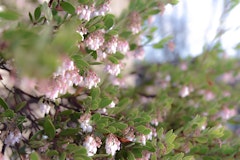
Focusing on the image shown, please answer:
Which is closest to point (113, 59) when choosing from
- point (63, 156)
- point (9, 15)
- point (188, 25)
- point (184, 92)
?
point (63, 156)

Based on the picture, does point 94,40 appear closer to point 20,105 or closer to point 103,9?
point 103,9

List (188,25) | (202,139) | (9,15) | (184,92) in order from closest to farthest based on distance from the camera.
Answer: (9,15) < (202,139) < (184,92) < (188,25)

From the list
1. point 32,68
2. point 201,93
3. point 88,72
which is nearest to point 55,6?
point 88,72

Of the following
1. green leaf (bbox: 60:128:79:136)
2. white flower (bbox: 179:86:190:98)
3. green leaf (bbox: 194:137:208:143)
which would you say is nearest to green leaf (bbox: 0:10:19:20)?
green leaf (bbox: 60:128:79:136)

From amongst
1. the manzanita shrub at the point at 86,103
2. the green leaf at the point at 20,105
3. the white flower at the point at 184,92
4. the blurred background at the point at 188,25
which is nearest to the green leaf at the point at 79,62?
the manzanita shrub at the point at 86,103

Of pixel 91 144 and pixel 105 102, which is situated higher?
pixel 105 102

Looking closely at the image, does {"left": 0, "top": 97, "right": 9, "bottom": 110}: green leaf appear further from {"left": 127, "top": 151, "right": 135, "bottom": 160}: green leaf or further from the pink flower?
{"left": 127, "top": 151, "right": 135, "bottom": 160}: green leaf

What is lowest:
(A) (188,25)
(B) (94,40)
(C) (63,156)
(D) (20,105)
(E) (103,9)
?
(C) (63,156)

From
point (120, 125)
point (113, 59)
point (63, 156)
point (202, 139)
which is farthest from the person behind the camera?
point (202, 139)

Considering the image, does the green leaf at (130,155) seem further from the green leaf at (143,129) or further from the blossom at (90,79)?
the blossom at (90,79)
